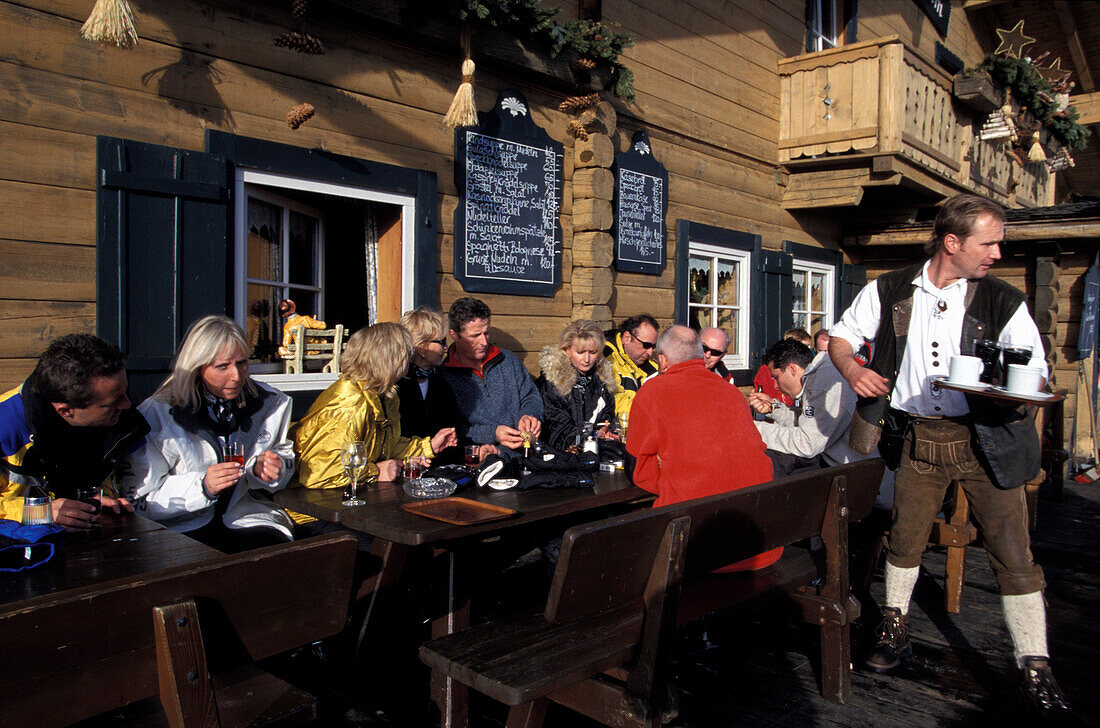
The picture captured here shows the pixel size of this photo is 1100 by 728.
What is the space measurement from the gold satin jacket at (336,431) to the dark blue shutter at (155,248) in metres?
0.92

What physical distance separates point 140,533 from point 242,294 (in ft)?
6.08

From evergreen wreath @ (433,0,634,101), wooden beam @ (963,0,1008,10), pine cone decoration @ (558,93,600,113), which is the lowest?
pine cone decoration @ (558,93,600,113)

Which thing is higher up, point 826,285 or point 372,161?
point 372,161

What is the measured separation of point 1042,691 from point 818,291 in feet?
24.6

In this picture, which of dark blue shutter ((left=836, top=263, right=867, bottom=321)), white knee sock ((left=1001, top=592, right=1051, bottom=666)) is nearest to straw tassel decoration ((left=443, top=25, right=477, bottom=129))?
white knee sock ((left=1001, top=592, right=1051, bottom=666))

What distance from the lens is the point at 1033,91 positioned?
32.0ft

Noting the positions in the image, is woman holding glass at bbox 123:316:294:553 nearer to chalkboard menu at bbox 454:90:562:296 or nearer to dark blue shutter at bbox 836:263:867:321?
chalkboard menu at bbox 454:90:562:296

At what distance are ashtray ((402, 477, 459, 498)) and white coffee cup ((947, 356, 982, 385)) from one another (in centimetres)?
203

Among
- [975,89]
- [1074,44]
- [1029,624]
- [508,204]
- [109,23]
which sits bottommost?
[1029,624]

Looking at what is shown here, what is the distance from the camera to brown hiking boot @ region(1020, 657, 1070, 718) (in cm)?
284

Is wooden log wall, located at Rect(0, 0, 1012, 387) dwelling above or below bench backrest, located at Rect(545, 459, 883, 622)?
above

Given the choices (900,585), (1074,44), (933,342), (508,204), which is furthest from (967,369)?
(1074,44)

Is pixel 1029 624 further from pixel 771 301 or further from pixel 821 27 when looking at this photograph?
pixel 821 27

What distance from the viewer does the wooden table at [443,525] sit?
2.62m
